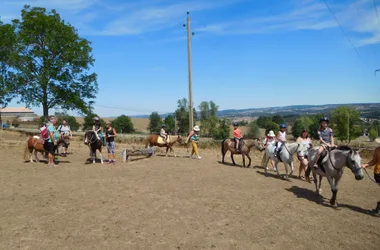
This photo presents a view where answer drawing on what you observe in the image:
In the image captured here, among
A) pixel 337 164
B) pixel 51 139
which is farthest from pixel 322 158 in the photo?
pixel 51 139

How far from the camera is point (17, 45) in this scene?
1072 inches

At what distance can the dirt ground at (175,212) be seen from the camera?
5.87 m

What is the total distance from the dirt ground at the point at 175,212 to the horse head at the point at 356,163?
1.07 m

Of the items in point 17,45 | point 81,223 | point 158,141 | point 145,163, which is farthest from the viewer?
point 17,45

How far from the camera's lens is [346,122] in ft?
238

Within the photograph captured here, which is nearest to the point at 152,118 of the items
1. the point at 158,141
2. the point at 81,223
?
the point at 158,141

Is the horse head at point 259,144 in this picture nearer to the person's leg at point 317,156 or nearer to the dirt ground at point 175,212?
the dirt ground at point 175,212

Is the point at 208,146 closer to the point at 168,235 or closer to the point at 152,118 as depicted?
the point at 168,235

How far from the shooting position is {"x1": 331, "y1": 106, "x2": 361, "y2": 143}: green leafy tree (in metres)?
72.7

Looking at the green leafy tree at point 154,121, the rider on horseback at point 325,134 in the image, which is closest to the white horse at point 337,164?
the rider on horseback at point 325,134

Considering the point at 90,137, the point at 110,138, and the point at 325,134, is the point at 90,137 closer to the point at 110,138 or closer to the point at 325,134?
the point at 110,138

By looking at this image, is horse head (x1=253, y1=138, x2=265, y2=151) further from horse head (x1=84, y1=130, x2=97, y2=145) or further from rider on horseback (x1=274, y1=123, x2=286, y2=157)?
horse head (x1=84, y1=130, x2=97, y2=145)

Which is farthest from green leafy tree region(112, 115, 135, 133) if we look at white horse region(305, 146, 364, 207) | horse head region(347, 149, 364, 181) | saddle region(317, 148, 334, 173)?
horse head region(347, 149, 364, 181)

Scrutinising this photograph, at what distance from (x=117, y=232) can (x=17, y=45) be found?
27.2 meters
